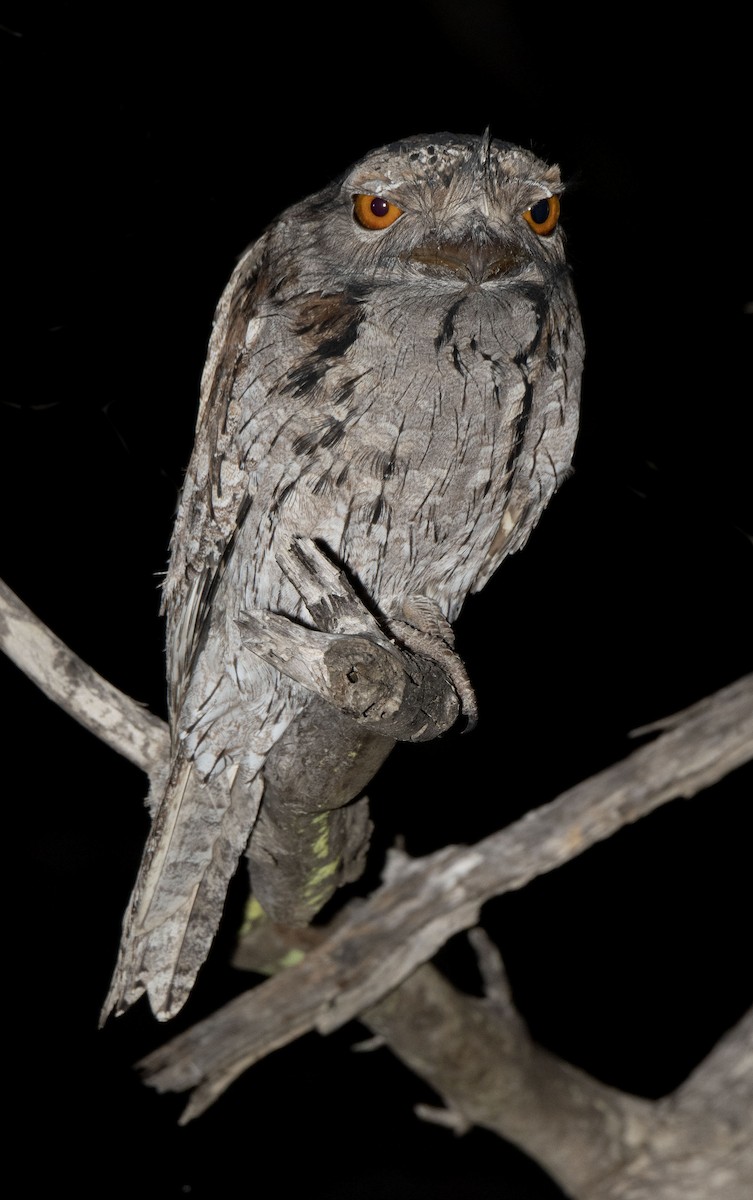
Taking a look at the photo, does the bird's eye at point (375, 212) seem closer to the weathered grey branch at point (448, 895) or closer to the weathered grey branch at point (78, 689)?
the weathered grey branch at point (78, 689)

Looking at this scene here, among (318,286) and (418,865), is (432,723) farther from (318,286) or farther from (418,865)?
(418,865)

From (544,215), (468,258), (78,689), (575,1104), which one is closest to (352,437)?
(468,258)

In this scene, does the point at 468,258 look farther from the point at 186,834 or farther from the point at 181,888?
the point at 181,888

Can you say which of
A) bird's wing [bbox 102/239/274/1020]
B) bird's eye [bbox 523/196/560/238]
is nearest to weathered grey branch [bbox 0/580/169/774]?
bird's wing [bbox 102/239/274/1020]

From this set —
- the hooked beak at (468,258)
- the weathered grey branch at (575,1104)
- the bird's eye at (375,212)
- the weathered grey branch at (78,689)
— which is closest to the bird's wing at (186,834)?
the weathered grey branch at (78,689)

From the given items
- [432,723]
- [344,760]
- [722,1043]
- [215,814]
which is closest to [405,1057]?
[722,1043]
